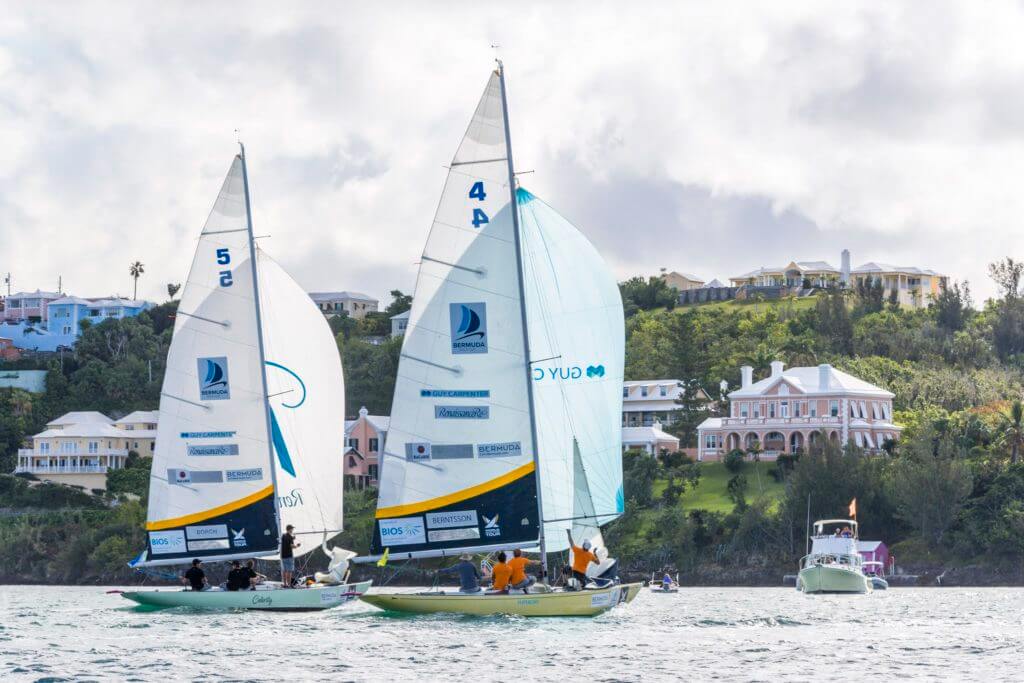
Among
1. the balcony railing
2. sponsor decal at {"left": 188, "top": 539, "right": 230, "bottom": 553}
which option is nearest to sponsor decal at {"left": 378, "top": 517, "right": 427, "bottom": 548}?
sponsor decal at {"left": 188, "top": 539, "right": 230, "bottom": 553}

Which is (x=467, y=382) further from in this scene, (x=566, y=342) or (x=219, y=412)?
(x=219, y=412)

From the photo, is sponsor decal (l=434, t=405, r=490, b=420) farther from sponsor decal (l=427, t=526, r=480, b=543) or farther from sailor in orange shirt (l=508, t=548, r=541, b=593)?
sailor in orange shirt (l=508, t=548, r=541, b=593)

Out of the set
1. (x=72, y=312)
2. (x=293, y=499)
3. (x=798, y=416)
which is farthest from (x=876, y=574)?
(x=72, y=312)

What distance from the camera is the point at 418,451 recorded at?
142ft

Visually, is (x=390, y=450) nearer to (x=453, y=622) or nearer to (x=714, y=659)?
(x=453, y=622)

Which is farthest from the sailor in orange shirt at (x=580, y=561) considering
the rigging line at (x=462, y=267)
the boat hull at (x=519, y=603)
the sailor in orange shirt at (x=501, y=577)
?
the rigging line at (x=462, y=267)

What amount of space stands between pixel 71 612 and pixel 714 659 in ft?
79.7

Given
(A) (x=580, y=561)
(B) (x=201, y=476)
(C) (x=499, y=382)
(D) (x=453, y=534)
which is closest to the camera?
(A) (x=580, y=561)

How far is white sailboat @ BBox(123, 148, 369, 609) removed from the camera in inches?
1940

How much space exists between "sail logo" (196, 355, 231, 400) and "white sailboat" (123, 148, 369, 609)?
27 mm

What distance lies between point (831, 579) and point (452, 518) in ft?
110

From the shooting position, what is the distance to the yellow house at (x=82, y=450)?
13012cm

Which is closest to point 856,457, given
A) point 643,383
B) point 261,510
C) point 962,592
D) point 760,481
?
point 760,481

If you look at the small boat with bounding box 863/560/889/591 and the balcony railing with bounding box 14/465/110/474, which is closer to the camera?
the small boat with bounding box 863/560/889/591
